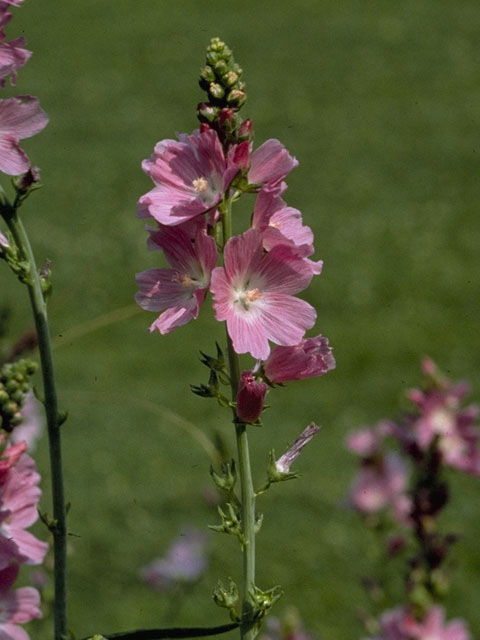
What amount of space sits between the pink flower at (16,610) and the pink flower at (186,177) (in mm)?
476

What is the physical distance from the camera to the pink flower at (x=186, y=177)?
1104 mm

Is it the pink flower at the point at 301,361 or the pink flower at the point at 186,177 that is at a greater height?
the pink flower at the point at 186,177

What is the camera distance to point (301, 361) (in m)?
1.16

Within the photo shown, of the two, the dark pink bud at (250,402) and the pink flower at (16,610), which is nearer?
the dark pink bud at (250,402)

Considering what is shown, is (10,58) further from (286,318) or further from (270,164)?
(286,318)

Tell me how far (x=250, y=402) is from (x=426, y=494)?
1.34 m

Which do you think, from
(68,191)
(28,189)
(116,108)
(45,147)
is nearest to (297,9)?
(116,108)

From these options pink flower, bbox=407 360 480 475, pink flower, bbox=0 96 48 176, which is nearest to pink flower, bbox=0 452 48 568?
pink flower, bbox=0 96 48 176

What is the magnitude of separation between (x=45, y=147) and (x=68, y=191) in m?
1.25

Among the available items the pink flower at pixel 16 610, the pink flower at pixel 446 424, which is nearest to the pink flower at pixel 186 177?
the pink flower at pixel 16 610

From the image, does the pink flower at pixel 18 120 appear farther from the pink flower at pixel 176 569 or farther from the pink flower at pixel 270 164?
the pink flower at pixel 176 569

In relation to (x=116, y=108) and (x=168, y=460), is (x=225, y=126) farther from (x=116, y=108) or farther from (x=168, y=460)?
(x=116, y=108)

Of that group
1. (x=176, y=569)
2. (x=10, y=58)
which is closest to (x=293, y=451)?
(x=10, y=58)

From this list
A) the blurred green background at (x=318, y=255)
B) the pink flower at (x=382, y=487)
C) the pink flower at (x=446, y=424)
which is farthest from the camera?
the blurred green background at (x=318, y=255)
